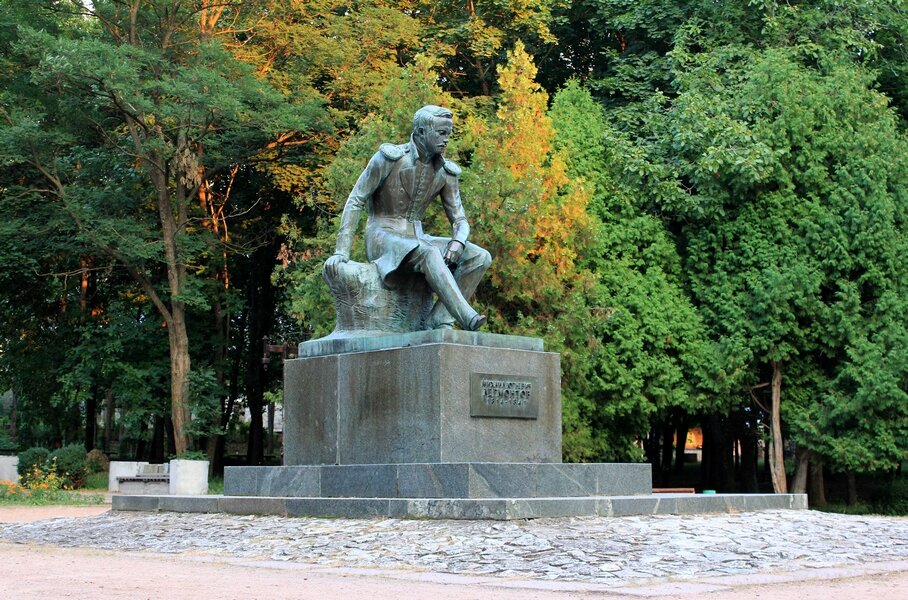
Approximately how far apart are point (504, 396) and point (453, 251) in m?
1.70

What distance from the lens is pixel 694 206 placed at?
25297mm

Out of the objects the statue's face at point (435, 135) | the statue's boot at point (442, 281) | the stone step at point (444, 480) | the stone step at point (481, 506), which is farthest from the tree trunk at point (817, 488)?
the statue's face at point (435, 135)

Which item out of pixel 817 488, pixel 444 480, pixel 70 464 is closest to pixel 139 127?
pixel 70 464

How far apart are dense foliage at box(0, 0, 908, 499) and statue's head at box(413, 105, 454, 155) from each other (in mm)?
9996

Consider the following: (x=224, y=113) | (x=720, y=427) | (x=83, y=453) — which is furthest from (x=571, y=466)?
(x=83, y=453)

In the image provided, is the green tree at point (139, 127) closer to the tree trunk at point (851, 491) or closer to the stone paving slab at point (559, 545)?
the tree trunk at point (851, 491)

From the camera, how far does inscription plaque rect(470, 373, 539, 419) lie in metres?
11.4

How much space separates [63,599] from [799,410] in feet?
68.4

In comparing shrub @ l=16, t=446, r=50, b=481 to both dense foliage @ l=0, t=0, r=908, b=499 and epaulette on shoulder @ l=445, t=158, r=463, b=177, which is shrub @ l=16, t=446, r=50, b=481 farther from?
epaulette on shoulder @ l=445, t=158, r=463, b=177

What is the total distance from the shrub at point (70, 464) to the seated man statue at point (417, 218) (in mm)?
18871

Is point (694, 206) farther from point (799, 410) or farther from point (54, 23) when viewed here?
point (54, 23)

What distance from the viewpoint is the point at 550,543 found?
8.61 m

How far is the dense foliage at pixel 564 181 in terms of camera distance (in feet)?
78.3

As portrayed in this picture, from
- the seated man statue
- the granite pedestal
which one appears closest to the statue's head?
the seated man statue
